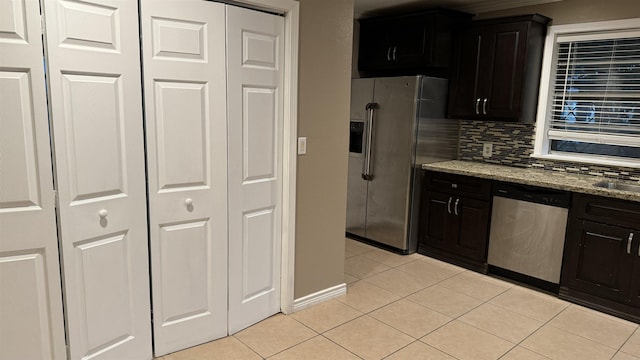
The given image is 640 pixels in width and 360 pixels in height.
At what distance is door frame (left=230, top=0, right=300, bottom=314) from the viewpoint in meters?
2.57

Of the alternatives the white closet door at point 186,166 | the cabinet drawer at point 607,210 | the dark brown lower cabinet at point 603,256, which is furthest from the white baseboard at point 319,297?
the cabinet drawer at point 607,210

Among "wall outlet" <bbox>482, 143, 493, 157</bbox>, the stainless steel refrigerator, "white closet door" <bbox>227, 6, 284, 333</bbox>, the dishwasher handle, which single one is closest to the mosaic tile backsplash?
"wall outlet" <bbox>482, 143, 493, 157</bbox>

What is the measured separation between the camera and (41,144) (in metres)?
1.79

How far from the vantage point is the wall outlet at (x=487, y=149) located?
425cm

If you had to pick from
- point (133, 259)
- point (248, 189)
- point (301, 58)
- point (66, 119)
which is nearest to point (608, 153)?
point (301, 58)

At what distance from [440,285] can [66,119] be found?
2.89m

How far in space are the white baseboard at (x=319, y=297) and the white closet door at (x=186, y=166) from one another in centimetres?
60

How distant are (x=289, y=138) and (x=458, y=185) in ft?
6.11

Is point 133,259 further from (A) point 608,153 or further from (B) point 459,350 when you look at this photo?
(A) point 608,153

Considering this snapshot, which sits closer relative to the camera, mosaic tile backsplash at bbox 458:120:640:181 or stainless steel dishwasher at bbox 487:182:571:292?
stainless steel dishwasher at bbox 487:182:571:292

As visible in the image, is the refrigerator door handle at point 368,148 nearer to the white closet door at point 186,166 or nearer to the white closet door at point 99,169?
the white closet door at point 186,166

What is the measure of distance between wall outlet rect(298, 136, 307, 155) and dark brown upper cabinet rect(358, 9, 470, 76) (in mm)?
1840

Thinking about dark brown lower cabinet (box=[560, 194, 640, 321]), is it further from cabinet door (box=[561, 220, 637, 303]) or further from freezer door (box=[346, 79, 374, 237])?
freezer door (box=[346, 79, 374, 237])

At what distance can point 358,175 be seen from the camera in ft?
14.7
